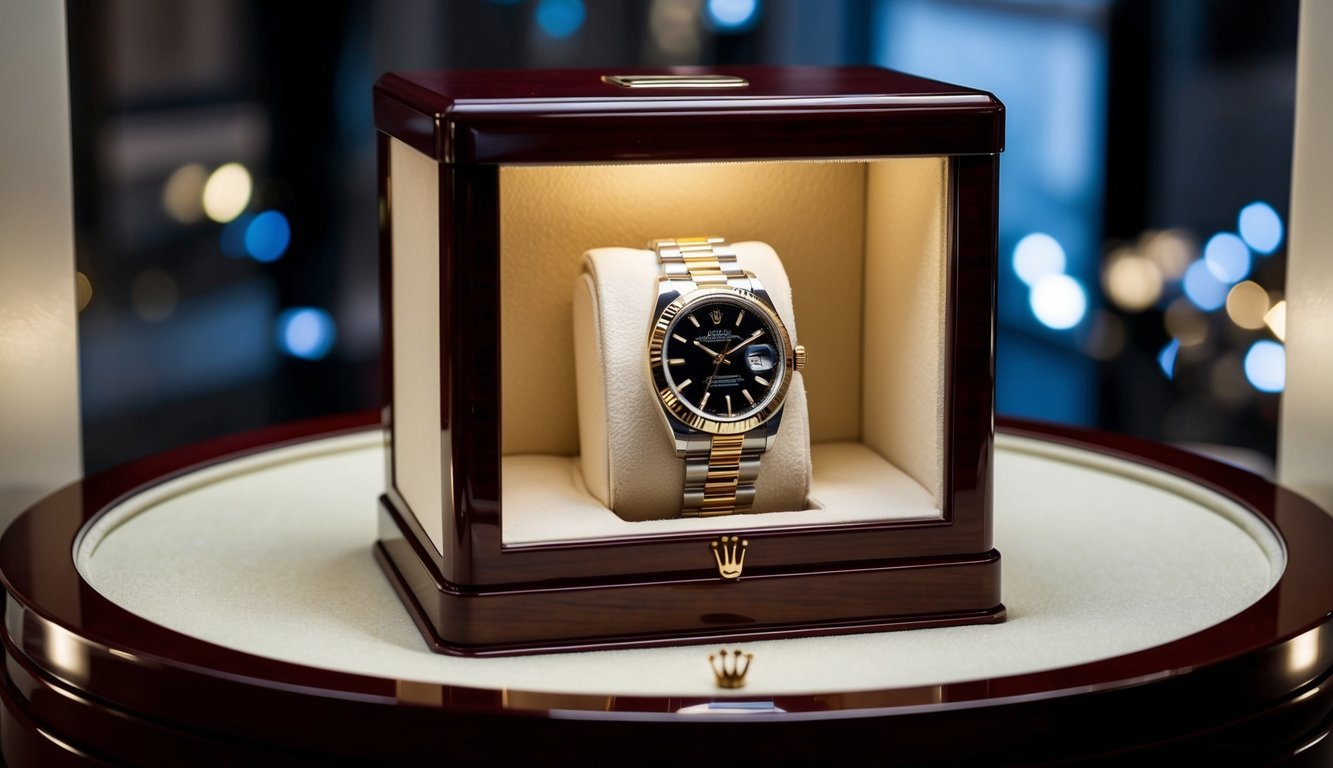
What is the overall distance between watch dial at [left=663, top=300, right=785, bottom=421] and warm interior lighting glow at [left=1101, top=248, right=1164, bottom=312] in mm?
1745

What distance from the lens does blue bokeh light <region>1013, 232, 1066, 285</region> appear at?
10.2 feet

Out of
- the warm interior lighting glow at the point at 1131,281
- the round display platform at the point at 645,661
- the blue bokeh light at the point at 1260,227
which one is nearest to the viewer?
the round display platform at the point at 645,661

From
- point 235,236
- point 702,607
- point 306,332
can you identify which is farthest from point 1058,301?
point 702,607

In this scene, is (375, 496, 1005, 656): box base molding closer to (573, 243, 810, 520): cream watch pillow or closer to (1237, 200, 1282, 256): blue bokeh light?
(573, 243, 810, 520): cream watch pillow

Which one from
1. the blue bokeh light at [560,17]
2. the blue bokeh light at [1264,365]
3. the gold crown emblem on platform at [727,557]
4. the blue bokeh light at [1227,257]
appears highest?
the blue bokeh light at [560,17]

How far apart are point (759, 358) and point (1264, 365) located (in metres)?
1.79

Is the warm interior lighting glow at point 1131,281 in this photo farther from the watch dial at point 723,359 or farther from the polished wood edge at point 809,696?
the watch dial at point 723,359

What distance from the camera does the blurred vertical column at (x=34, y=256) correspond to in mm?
1899

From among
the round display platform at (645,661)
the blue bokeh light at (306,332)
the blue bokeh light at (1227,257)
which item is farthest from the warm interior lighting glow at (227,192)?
the blue bokeh light at (1227,257)

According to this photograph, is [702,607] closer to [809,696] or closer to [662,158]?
[809,696]

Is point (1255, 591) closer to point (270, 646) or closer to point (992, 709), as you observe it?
point (992, 709)

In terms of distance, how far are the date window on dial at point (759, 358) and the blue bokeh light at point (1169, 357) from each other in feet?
5.77

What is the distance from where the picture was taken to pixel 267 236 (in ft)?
9.75

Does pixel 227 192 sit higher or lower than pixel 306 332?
higher
